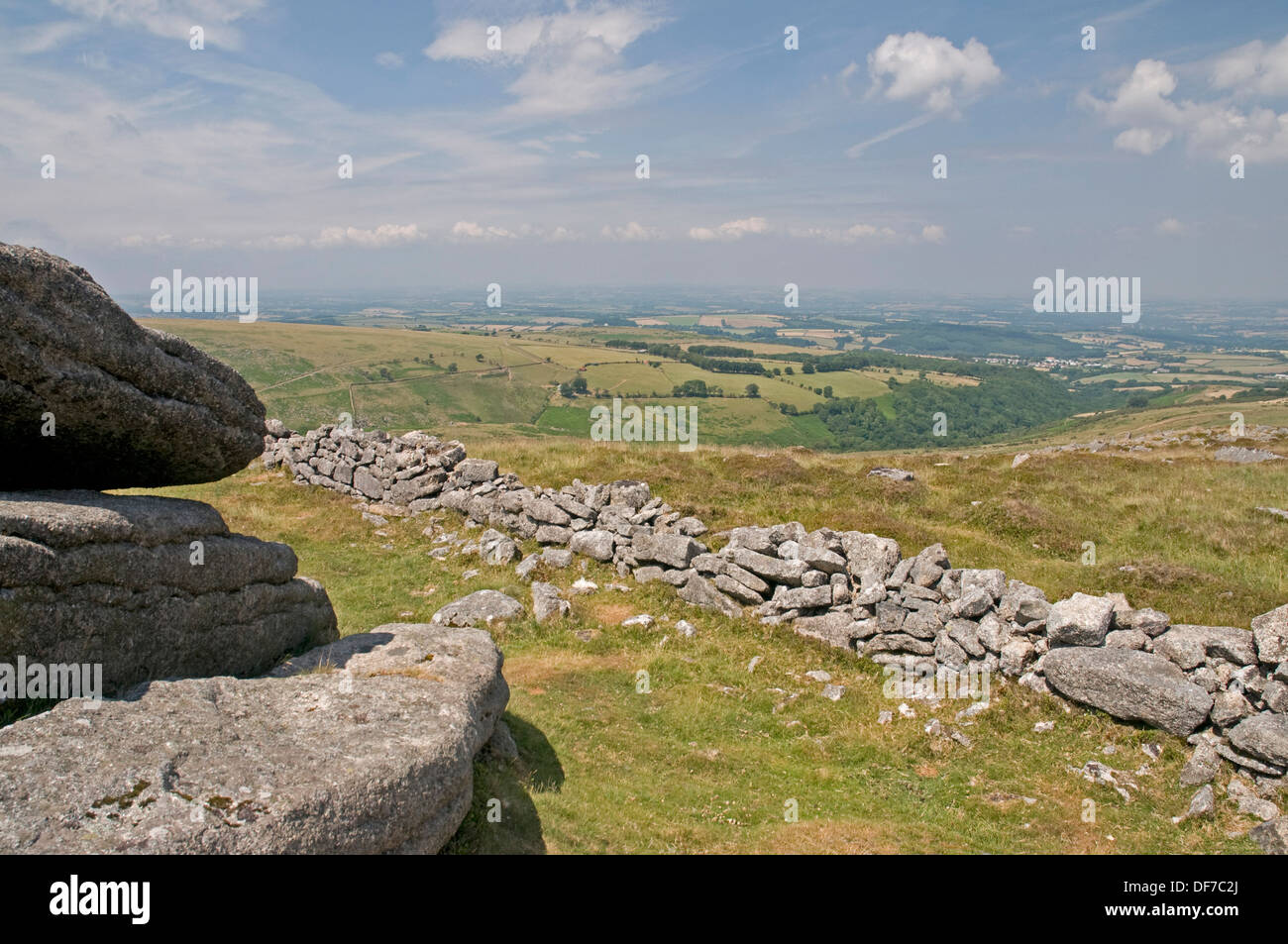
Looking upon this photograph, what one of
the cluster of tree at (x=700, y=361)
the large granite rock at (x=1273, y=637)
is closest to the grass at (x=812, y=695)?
the large granite rock at (x=1273, y=637)

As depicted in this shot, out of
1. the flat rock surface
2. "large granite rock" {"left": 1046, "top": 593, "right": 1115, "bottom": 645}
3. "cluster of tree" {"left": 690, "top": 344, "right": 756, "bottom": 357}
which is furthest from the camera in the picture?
"cluster of tree" {"left": 690, "top": 344, "right": 756, "bottom": 357}

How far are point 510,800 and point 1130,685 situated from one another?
40.6 ft

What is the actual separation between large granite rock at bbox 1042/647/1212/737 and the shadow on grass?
10978 mm

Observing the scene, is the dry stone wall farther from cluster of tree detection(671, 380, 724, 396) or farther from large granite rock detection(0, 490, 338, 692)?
cluster of tree detection(671, 380, 724, 396)

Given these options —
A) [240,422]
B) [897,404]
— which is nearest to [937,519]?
[240,422]

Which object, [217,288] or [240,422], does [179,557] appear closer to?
[240,422]

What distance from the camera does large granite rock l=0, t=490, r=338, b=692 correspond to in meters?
8.97

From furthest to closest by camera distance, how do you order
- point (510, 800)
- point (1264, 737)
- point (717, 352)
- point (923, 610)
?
point (717, 352)
point (923, 610)
point (1264, 737)
point (510, 800)

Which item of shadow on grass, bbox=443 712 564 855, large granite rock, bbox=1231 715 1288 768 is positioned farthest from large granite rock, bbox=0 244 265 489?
large granite rock, bbox=1231 715 1288 768

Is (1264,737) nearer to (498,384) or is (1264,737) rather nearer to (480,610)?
(480,610)

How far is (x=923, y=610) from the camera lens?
58.0 feet

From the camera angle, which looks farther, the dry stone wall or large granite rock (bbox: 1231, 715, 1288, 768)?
the dry stone wall

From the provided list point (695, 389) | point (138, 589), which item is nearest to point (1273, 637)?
point (138, 589)
